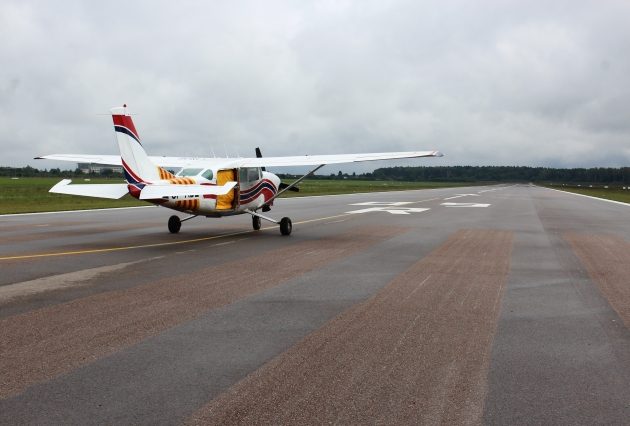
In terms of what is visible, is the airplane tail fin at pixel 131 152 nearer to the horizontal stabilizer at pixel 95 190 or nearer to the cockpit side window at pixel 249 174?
the horizontal stabilizer at pixel 95 190

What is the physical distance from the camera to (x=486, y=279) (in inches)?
373

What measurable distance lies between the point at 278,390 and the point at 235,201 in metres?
12.1

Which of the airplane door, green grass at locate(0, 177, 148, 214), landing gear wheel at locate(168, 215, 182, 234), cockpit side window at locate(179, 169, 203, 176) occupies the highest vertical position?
cockpit side window at locate(179, 169, 203, 176)

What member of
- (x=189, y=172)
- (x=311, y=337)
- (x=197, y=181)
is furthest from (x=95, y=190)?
(x=311, y=337)

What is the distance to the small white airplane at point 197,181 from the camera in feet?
46.7

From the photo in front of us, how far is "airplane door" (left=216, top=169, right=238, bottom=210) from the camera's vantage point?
1537 cm

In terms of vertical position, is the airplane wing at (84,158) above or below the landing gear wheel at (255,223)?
above

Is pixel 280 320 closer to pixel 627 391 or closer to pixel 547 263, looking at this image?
pixel 627 391

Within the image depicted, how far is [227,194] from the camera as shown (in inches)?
615

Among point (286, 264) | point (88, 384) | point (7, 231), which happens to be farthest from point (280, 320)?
point (7, 231)

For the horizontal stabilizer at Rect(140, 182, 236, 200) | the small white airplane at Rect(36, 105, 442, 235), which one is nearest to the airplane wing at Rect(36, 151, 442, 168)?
the small white airplane at Rect(36, 105, 442, 235)

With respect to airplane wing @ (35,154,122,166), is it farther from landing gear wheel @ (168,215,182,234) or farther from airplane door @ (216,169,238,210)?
airplane door @ (216,169,238,210)

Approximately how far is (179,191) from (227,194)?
2.23 metres

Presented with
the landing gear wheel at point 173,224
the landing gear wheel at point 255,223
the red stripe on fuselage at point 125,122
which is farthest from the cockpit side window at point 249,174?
the red stripe on fuselage at point 125,122
